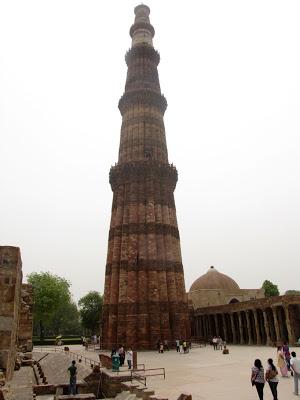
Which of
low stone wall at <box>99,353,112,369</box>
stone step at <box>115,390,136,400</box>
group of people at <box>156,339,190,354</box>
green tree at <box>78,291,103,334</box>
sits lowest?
stone step at <box>115,390,136,400</box>

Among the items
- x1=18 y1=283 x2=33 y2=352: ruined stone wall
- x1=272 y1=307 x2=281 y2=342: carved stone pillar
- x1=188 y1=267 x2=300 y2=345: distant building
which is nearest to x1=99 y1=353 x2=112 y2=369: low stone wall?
x1=18 y1=283 x2=33 y2=352: ruined stone wall

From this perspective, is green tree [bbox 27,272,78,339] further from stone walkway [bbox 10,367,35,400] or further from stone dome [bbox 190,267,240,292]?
stone walkway [bbox 10,367,35,400]

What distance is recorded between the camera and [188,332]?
28688mm

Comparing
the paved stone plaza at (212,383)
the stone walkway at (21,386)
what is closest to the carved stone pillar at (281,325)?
the paved stone plaza at (212,383)

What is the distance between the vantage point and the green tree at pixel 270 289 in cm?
6125

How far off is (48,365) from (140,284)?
330 inches

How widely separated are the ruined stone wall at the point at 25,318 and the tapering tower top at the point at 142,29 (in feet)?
91.8

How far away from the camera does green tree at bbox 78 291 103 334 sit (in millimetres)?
54312

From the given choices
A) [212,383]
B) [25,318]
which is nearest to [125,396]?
[212,383]

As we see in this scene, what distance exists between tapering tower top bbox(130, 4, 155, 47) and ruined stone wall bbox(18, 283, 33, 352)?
2799 cm

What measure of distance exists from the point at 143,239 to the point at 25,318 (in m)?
10.2

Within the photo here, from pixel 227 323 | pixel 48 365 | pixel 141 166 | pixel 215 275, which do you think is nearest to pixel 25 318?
pixel 48 365

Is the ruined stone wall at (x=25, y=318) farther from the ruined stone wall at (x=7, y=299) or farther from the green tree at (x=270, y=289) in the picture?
the green tree at (x=270, y=289)

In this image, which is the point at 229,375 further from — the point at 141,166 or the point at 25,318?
the point at 141,166
